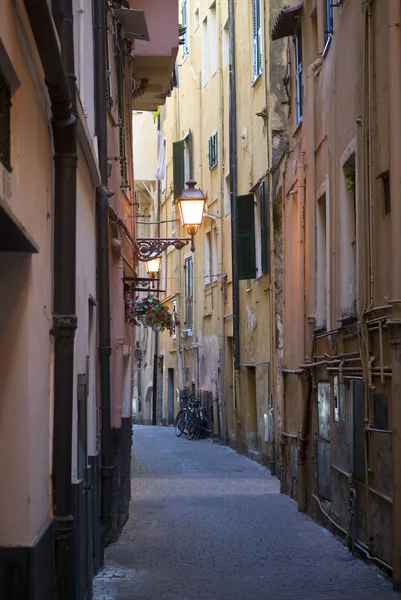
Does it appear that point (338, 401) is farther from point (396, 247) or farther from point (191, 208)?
point (191, 208)

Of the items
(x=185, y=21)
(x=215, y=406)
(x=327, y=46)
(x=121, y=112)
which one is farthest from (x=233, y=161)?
(x=327, y=46)

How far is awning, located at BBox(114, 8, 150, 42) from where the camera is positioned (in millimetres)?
13547

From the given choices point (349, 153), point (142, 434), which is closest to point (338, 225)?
point (349, 153)

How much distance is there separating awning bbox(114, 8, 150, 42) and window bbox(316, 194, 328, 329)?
334cm

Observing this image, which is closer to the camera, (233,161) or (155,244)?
(155,244)

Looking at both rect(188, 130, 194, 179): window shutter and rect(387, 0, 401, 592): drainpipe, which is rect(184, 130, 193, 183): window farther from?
rect(387, 0, 401, 592): drainpipe

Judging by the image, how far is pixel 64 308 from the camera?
652 centimetres

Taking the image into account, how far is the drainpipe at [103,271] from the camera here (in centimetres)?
1000

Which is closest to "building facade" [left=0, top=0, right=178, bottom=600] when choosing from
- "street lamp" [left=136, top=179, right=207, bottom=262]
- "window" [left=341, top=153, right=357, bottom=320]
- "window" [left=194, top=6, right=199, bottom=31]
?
"window" [left=341, top=153, right=357, bottom=320]

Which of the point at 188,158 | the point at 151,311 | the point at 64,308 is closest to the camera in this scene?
the point at 64,308

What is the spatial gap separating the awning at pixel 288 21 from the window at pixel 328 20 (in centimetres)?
202

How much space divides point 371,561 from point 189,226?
734 centimetres

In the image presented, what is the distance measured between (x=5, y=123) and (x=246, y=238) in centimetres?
1769

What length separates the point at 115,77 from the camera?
13281 mm
